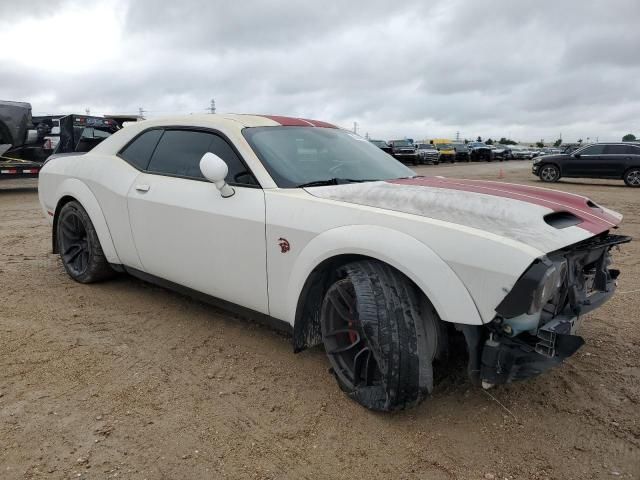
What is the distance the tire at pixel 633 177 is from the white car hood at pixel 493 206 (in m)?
16.3

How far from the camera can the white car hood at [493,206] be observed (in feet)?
7.45

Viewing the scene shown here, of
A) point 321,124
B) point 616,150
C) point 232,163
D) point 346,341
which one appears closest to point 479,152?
point 616,150

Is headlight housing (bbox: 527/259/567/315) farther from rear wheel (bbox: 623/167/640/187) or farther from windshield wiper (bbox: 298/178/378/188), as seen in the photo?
rear wheel (bbox: 623/167/640/187)

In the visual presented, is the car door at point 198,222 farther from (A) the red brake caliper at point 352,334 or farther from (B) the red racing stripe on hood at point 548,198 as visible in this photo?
(B) the red racing stripe on hood at point 548,198

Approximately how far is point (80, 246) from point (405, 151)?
26475 millimetres

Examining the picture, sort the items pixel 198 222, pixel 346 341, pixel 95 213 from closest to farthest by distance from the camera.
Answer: pixel 346 341, pixel 198 222, pixel 95 213

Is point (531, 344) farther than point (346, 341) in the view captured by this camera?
No

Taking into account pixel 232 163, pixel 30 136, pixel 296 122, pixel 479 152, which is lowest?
pixel 479 152

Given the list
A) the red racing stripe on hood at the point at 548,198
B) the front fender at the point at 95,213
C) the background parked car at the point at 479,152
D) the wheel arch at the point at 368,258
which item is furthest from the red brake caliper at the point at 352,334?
the background parked car at the point at 479,152

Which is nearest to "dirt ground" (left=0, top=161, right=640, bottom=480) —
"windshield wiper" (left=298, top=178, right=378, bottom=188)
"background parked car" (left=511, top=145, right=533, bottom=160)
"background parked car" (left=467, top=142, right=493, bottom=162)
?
"windshield wiper" (left=298, top=178, right=378, bottom=188)

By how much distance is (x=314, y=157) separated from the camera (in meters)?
3.30

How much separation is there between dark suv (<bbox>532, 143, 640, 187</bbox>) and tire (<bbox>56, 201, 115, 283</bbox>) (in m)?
17.4

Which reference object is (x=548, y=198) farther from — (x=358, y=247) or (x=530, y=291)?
(x=358, y=247)

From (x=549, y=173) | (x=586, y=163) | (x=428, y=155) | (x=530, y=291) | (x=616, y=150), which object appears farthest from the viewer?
(x=428, y=155)
